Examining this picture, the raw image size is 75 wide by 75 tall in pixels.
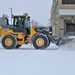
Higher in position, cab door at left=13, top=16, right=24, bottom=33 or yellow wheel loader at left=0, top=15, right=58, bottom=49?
cab door at left=13, top=16, right=24, bottom=33

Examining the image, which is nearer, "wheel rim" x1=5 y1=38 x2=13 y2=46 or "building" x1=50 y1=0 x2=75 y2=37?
"wheel rim" x1=5 y1=38 x2=13 y2=46

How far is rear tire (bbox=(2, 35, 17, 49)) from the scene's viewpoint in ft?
67.3

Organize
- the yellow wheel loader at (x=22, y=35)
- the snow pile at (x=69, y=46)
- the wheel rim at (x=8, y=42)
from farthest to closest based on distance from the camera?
the wheel rim at (x=8, y=42) < the yellow wheel loader at (x=22, y=35) < the snow pile at (x=69, y=46)

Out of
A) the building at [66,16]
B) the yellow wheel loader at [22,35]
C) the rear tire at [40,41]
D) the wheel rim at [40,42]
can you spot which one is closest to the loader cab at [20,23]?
the yellow wheel loader at [22,35]

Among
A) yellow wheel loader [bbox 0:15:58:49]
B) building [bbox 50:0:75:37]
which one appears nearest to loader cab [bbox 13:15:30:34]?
yellow wheel loader [bbox 0:15:58:49]

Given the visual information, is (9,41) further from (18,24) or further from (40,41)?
(40,41)

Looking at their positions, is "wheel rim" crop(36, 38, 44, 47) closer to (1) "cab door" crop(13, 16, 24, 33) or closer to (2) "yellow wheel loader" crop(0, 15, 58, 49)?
(2) "yellow wheel loader" crop(0, 15, 58, 49)

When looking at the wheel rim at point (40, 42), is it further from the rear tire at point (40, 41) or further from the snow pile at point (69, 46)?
the snow pile at point (69, 46)

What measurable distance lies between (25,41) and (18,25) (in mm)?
1171

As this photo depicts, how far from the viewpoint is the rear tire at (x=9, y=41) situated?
67.3ft

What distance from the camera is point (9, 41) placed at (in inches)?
817

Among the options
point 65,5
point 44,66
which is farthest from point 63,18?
point 44,66

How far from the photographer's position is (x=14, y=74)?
9195mm

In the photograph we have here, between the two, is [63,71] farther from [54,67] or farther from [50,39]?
[50,39]
